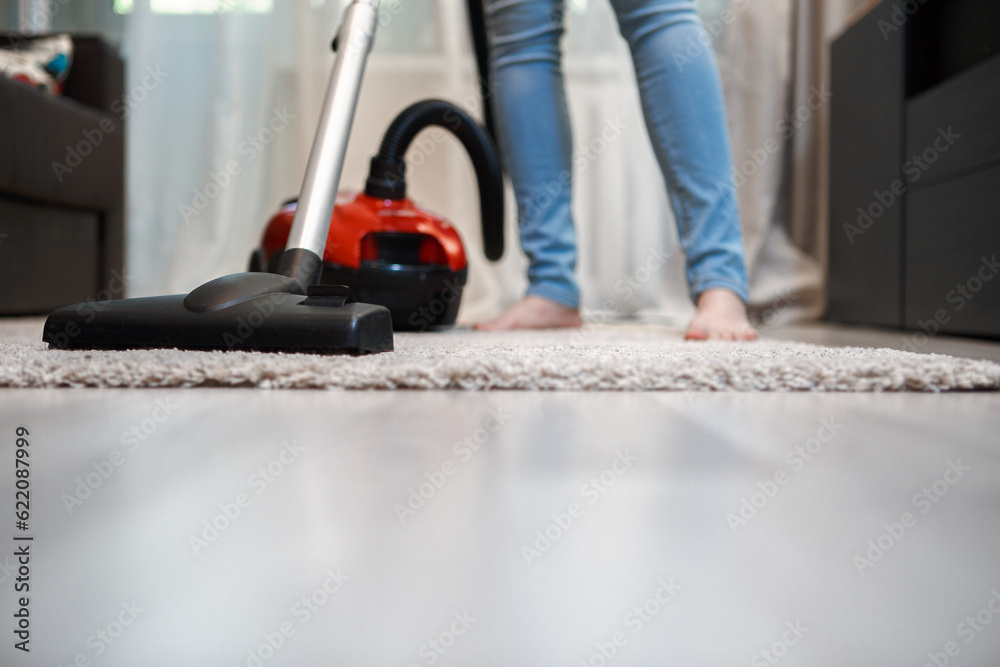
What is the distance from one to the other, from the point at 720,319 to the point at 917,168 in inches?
32.3

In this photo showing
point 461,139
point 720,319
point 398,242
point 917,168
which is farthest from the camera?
point 917,168

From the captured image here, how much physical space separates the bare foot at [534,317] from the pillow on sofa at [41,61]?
1.12 metres

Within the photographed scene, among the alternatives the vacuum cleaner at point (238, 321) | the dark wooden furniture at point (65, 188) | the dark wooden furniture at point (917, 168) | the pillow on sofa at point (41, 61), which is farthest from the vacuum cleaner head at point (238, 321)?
the pillow on sofa at point (41, 61)

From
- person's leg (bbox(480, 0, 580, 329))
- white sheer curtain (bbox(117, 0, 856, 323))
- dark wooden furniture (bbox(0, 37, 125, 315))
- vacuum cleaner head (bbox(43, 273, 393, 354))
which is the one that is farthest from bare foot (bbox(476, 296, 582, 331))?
dark wooden furniture (bbox(0, 37, 125, 315))

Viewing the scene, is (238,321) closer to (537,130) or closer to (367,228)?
(367,228)

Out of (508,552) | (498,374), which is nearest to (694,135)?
(498,374)

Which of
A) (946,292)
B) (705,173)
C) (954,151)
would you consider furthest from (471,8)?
(946,292)

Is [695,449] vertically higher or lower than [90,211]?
lower

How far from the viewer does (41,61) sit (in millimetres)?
1554

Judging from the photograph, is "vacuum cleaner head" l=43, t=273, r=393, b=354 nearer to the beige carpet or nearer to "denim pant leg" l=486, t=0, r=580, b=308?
the beige carpet

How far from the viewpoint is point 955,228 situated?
1280 mm

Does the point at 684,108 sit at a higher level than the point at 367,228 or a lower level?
higher

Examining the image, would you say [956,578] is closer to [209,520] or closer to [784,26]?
[209,520]

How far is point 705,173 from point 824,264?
125 centimetres
